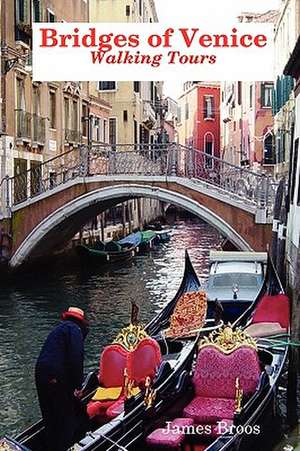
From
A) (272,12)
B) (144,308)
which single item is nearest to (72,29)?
(144,308)

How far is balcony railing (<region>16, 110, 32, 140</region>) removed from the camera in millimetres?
13164

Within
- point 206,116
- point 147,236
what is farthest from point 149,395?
point 206,116

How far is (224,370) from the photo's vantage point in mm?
4859

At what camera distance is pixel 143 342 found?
198 inches

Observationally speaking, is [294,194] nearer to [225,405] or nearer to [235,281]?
[235,281]

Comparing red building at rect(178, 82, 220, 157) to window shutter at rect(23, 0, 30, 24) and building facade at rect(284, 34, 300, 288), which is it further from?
building facade at rect(284, 34, 300, 288)

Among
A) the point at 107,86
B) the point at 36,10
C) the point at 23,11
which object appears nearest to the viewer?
the point at 23,11

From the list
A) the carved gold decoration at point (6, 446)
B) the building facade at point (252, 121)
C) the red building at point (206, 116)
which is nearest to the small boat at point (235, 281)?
the carved gold decoration at point (6, 446)

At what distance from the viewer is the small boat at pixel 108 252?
1538 cm

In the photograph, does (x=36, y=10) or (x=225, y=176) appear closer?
(x=225, y=176)

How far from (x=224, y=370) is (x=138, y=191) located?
26.6 feet

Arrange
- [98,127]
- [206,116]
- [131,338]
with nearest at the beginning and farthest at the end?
[131,338]
[98,127]
[206,116]

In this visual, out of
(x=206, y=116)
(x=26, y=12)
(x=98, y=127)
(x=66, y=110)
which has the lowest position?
(x=98, y=127)

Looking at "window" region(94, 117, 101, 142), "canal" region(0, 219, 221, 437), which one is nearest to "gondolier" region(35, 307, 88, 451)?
"canal" region(0, 219, 221, 437)
